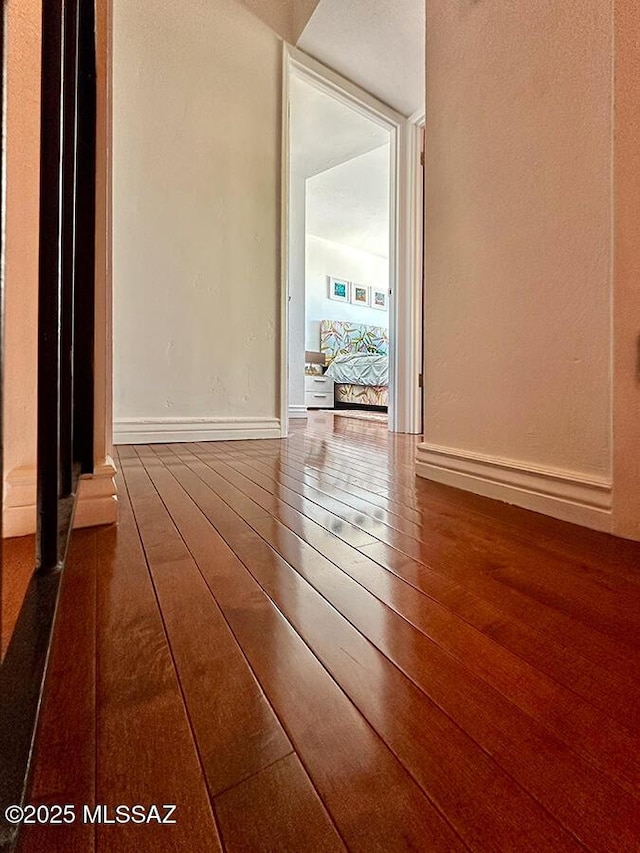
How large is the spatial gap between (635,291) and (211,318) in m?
1.97

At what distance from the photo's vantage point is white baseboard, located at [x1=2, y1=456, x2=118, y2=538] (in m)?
0.81

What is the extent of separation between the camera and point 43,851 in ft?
0.87

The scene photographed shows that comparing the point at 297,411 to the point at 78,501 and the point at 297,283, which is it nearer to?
the point at 297,283

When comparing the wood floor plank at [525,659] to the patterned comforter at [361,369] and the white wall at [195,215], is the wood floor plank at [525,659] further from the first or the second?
the patterned comforter at [361,369]

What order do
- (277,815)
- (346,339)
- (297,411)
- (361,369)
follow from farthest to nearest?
(346,339) → (361,369) → (297,411) → (277,815)

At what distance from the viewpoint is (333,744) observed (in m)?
0.35

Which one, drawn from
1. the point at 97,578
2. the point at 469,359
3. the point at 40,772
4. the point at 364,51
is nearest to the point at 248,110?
the point at 364,51

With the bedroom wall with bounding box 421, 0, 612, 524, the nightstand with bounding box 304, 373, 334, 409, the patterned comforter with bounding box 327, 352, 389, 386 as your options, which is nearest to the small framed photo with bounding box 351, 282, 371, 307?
the patterned comforter with bounding box 327, 352, 389, 386

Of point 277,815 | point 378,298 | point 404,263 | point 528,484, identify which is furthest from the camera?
point 378,298

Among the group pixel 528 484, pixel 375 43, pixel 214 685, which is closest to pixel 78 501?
pixel 214 685

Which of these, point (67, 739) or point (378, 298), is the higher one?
point (378, 298)

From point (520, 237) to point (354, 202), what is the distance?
505 cm

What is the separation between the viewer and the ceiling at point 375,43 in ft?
7.75

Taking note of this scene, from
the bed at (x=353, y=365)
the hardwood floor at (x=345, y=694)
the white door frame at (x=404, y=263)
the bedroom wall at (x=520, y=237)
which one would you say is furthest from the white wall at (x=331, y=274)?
the hardwood floor at (x=345, y=694)
